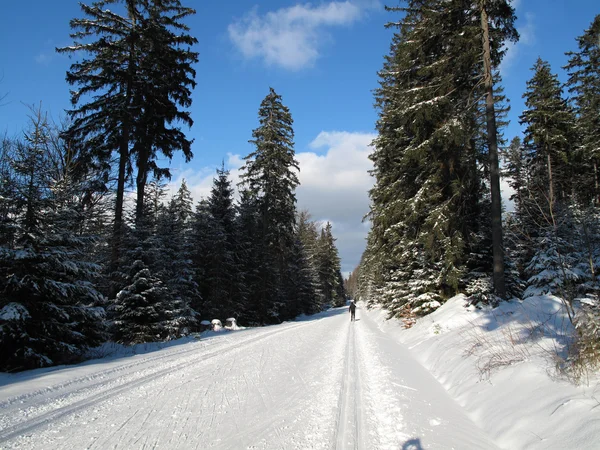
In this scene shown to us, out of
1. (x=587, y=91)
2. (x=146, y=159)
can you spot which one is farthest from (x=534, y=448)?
(x=587, y=91)

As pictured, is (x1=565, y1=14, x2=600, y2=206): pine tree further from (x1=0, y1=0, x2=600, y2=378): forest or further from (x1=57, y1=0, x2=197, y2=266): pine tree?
(x1=57, y1=0, x2=197, y2=266): pine tree

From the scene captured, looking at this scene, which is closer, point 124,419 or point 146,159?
point 124,419

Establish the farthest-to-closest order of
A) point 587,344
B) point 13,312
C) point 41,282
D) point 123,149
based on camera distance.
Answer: point 123,149, point 41,282, point 13,312, point 587,344

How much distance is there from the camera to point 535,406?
4289mm

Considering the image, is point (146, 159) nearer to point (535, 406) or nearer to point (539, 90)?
point (535, 406)

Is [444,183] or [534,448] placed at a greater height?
[444,183]

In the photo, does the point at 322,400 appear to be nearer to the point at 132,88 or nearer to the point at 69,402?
the point at 69,402

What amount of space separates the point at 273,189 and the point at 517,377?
22.7 m

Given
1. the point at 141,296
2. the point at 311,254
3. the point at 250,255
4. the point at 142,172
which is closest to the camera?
the point at 141,296

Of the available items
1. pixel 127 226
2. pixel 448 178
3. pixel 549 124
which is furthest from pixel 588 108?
pixel 127 226

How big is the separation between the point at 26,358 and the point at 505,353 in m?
9.87

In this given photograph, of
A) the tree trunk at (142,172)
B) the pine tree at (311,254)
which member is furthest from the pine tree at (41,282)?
the pine tree at (311,254)

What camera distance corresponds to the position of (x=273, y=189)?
26.5 meters

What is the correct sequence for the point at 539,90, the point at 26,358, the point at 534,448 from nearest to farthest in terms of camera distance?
the point at 534,448
the point at 26,358
the point at 539,90
